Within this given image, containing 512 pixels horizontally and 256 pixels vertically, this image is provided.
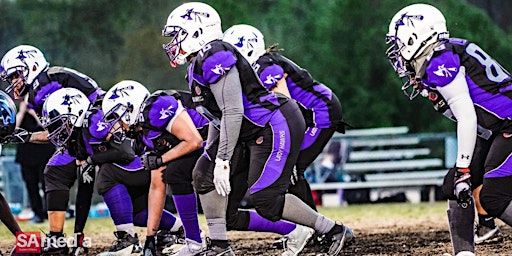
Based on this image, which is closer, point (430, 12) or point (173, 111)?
point (430, 12)

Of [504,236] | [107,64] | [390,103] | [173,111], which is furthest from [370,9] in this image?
[173,111]

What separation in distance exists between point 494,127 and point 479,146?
0.20m

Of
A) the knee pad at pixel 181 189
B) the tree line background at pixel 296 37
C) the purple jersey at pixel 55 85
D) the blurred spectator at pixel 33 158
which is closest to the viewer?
the knee pad at pixel 181 189

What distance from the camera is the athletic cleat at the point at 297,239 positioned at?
7504mm

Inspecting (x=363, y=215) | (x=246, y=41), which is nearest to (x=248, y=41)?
(x=246, y=41)

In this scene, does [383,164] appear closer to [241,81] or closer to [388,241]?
[388,241]

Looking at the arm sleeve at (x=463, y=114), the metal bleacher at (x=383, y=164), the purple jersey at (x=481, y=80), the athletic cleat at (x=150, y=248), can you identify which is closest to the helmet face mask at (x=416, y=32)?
the purple jersey at (x=481, y=80)

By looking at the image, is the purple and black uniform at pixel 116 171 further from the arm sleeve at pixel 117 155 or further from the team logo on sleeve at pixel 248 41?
the team logo on sleeve at pixel 248 41

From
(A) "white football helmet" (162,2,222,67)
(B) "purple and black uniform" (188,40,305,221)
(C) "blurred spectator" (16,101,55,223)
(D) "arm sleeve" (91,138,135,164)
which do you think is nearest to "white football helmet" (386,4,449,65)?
(B) "purple and black uniform" (188,40,305,221)

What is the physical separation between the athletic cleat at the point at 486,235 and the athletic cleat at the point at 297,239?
155 centimetres

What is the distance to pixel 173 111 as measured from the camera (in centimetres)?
705

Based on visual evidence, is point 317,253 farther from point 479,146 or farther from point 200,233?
point 479,146

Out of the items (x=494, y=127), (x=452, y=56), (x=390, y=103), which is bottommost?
(x=390, y=103)

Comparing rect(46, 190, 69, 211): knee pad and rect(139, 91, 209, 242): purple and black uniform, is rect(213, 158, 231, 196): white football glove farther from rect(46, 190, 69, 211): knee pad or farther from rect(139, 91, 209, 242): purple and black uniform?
rect(46, 190, 69, 211): knee pad
